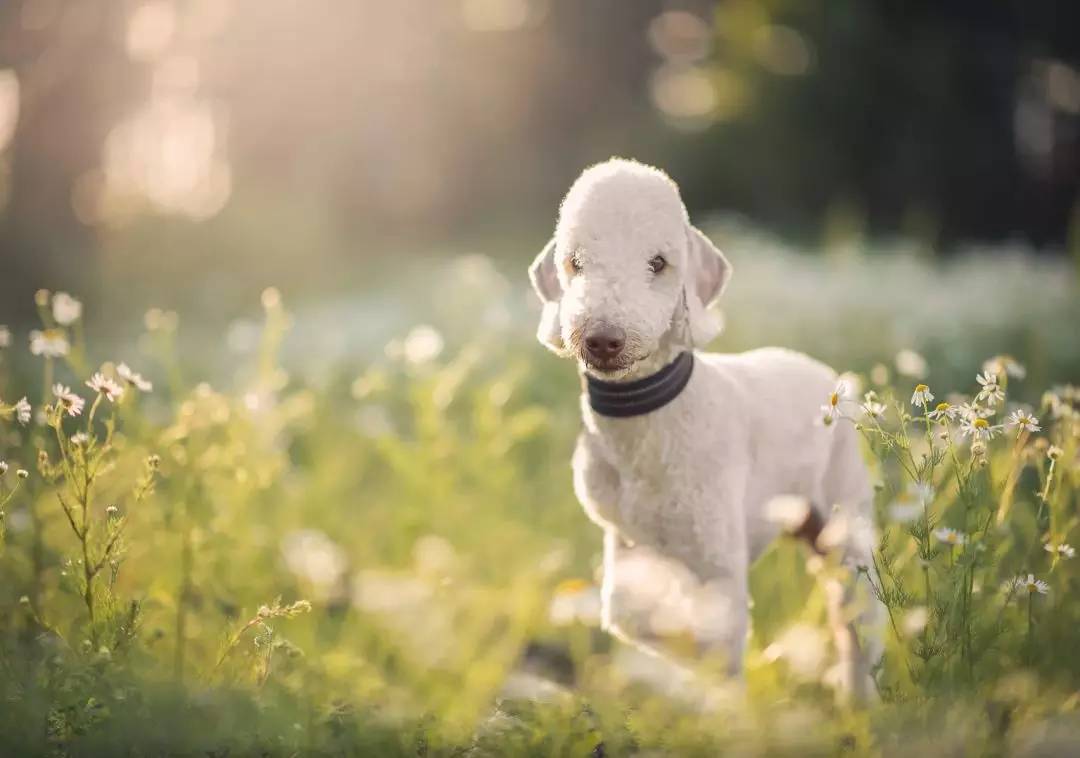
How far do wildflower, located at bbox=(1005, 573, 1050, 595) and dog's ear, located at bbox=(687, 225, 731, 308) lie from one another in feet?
4.10

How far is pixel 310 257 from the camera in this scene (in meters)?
13.0

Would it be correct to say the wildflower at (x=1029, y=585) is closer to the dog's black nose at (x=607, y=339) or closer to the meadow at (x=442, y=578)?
the meadow at (x=442, y=578)

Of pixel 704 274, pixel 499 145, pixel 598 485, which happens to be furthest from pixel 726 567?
pixel 499 145

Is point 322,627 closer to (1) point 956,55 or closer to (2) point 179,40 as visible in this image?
(2) point 179,40

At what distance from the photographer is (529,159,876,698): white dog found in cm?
295

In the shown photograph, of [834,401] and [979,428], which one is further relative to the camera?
[834,401]

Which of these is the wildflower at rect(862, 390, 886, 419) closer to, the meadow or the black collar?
the meadow

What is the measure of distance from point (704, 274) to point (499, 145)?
13270mm

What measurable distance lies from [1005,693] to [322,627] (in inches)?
125

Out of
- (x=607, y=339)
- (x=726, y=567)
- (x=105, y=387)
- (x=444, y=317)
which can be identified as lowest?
(x=444, y=317)

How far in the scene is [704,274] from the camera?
3.26 metres

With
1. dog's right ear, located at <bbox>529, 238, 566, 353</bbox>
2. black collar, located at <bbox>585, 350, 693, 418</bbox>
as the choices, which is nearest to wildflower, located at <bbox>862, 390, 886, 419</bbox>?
black collar, located at <bbox>585, 350, 693, 418</bbox>

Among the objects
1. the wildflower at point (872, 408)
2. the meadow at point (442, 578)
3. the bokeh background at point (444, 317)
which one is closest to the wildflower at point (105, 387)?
the meadow at point (442, 578)

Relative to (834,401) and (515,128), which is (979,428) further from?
(515,128)
